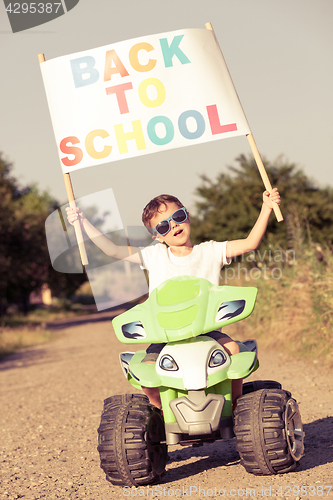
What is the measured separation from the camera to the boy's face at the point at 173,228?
3.97m

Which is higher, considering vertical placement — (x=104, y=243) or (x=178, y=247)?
(x=104, y=243)

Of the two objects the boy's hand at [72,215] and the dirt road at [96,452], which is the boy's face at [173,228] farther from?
the dirt road at [96,452]

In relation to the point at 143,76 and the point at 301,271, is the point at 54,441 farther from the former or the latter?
the point at 301,271

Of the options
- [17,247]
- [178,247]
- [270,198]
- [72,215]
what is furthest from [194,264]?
[17,247]

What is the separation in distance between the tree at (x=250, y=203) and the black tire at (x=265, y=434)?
15.7 m

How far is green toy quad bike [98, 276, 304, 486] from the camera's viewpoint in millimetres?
3445

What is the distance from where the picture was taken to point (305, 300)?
367 inches

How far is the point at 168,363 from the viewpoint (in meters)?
3.54

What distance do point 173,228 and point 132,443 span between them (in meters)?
1.40

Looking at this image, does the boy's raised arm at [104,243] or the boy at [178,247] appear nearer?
the boy at [178,247]

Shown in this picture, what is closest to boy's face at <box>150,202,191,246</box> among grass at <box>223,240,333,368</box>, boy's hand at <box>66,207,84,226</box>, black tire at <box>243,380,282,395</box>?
boy's hand at <box>66,207,84,226</box>

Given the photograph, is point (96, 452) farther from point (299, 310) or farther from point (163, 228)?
point (299, 310)

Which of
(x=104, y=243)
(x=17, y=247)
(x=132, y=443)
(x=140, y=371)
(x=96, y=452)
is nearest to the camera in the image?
(x=132, y=443)

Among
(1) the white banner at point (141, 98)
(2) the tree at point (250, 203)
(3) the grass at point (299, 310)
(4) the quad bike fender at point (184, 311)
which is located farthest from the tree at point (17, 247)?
(4) the quad bike fender at point (184, 311)
